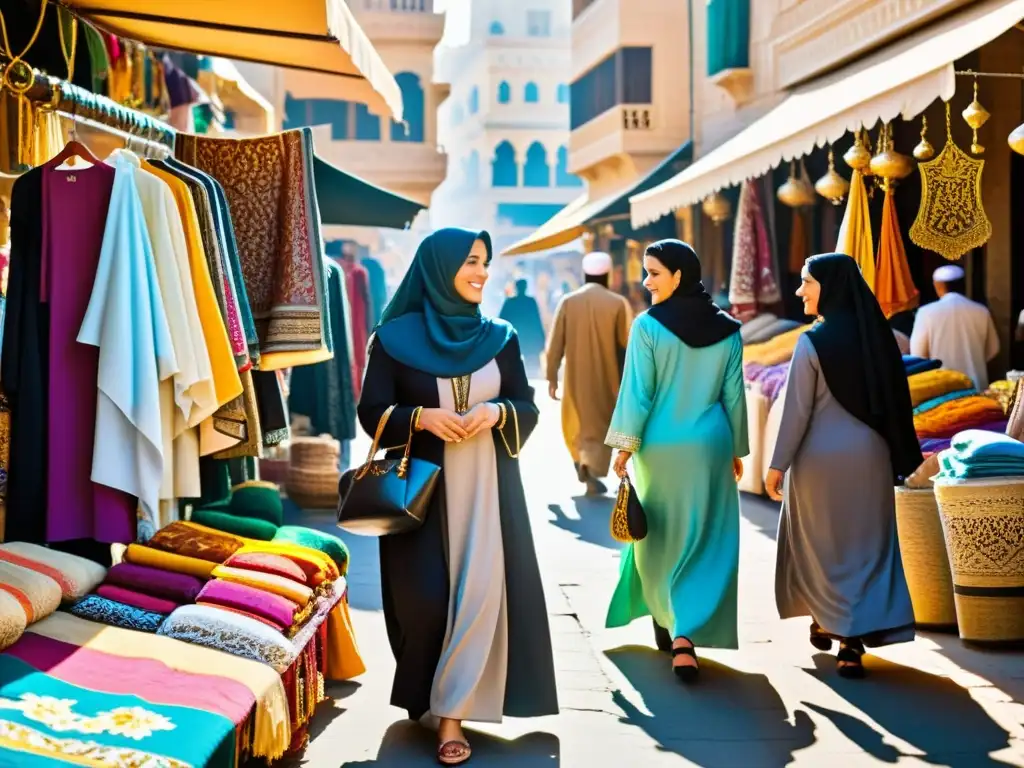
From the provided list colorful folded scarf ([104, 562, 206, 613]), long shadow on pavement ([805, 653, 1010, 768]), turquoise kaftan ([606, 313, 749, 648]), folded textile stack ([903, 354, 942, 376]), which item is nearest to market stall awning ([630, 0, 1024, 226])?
folded textile stack ([903, 354, 942, 376])

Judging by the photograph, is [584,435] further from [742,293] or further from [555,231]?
[555,231]

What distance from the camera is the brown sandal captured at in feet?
14.7

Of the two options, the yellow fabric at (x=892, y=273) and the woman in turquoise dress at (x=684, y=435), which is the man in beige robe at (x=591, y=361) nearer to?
the yellow fabric at (x=892, y=273)

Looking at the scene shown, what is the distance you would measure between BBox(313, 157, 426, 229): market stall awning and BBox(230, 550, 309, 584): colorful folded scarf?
379 centimetres

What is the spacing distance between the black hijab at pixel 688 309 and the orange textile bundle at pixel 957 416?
2.12 m

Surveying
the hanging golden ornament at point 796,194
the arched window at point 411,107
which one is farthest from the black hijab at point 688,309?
the arched window at point 411,107

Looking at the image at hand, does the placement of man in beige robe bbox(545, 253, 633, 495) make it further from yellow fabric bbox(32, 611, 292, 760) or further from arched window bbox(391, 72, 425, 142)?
arched window bbox(391, 72, 425, 142)

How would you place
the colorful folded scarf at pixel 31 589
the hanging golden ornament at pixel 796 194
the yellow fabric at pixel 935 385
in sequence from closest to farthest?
1. the colorful folded scarf at pixel 31 589
2. the yellow fabric at pixel 935 385
3. the hanging golden ornament at pixel 796 194

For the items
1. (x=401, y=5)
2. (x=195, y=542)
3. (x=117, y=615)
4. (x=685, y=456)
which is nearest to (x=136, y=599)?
(x=117, y=615)

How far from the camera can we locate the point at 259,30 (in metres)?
5.79

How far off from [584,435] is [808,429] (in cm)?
511

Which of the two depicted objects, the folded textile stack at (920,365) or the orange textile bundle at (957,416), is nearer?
the orange textile bundle at (957,416)

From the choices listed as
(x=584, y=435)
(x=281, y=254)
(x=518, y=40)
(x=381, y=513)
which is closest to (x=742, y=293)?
(x=584, y=435)

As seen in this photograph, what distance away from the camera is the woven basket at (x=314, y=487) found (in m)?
9.72
